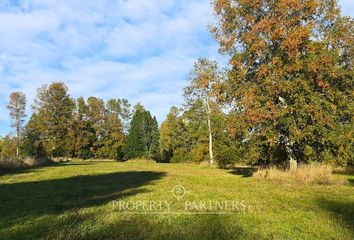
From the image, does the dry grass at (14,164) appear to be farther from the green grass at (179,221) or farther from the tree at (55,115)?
the tree at (55,115)

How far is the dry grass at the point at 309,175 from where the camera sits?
15.7m

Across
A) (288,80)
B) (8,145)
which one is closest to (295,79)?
(288,80)

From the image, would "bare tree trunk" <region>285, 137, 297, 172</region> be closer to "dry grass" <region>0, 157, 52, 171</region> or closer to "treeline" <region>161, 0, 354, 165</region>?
"treeline" <region>161, 0, 354, 165</region>

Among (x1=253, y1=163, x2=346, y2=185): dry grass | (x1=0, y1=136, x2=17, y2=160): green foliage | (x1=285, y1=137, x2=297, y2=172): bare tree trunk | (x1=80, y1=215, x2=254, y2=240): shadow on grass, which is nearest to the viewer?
(x1=80, y1=215, x2=254, y2=240): shadow on grass

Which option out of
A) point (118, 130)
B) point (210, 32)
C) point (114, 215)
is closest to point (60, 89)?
point (118, 130)

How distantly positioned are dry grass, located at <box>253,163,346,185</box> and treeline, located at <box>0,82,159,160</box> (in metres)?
51.6

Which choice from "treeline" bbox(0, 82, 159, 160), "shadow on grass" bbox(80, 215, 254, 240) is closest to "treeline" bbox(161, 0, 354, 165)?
"shadow on grass" bbox(80, 215, 254, 240)

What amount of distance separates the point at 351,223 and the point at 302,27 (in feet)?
41.2

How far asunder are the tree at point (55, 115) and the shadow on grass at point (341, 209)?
2495 inches

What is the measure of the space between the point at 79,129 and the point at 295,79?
62.4m

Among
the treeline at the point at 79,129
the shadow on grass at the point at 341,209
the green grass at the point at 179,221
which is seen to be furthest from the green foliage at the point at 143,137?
the shadow on grass at the point at 341,209

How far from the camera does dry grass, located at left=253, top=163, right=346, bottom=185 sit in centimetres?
1566

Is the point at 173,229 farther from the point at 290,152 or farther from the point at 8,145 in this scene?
the point at 8,145

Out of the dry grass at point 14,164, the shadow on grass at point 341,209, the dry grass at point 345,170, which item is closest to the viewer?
the shadow on grass at point 341,209
